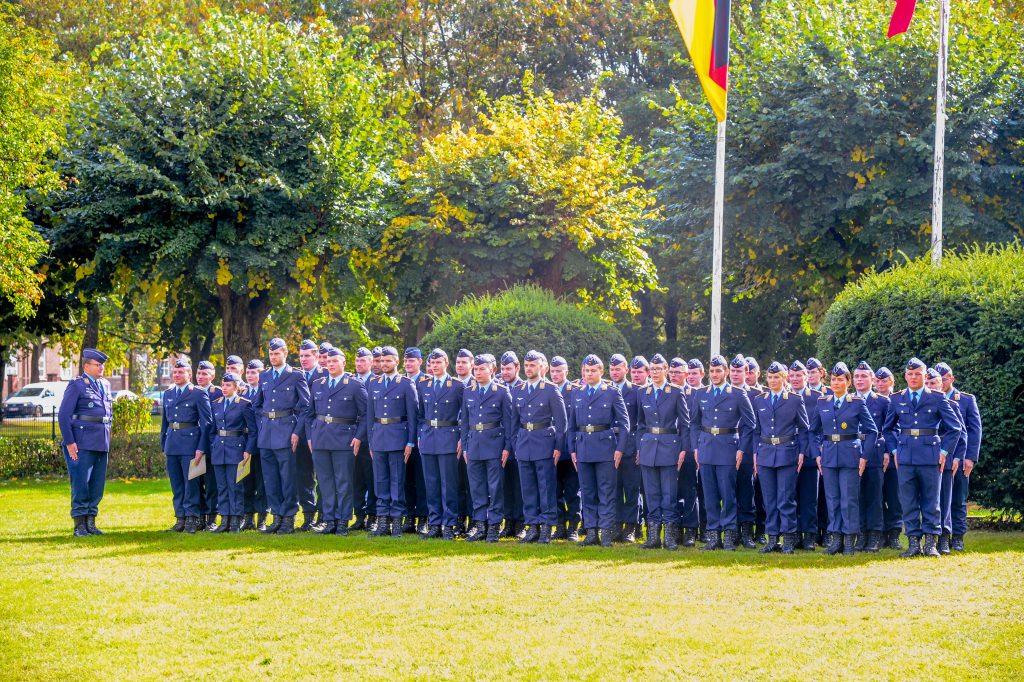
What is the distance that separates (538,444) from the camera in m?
12.2

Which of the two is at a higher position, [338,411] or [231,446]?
[338,411]

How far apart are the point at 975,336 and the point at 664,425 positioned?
11.4 ft

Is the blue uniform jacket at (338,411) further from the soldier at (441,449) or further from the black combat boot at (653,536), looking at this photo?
the black combat boot at (653,536)

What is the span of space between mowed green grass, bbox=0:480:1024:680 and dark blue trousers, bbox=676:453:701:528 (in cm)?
70

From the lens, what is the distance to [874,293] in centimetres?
1376

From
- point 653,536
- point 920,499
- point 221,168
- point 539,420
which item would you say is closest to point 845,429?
point 920,499

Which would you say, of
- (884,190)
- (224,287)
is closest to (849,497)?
(884,190)

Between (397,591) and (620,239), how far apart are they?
38.4 ft

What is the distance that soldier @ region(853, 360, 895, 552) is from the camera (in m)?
11.4

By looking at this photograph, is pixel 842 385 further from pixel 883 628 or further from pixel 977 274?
pixel 883 628

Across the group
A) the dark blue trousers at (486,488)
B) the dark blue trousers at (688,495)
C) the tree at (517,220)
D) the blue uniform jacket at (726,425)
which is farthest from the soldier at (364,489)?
the tree at (517,220)

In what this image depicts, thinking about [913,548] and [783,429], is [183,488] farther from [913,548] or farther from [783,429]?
[913,548]

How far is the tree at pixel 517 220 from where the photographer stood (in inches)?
767

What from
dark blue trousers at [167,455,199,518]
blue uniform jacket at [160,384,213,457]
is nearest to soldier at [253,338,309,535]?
blue uniform jacket at [160,384,213,457]
